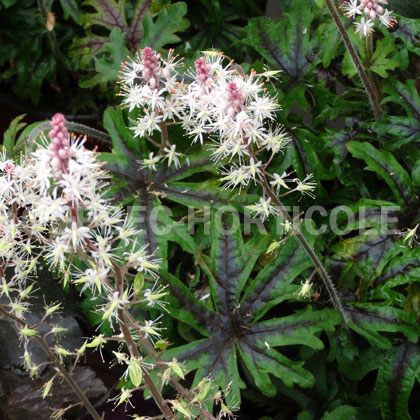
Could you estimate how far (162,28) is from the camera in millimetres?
1572

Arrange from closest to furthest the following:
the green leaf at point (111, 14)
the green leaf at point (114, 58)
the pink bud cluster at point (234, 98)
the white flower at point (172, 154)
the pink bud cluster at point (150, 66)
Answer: the pink bud cluster at point (234, 98), the pink bud cluster at point (150, 66), the white flower at point (172, 154), the green leaf at point (114, 58), the green leaf at point (111, 14)

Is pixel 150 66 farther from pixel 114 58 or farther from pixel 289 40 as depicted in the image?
pixel 289 40

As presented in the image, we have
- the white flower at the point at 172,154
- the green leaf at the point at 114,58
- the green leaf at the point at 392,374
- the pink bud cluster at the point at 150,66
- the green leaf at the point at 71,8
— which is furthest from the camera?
the green leaf at the point at 71,8

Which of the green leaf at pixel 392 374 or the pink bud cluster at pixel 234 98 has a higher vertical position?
the pink bud cluster at pixel 234 98

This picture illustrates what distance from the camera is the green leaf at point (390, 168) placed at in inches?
53.7

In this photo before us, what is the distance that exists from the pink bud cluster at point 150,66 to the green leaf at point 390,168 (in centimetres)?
55

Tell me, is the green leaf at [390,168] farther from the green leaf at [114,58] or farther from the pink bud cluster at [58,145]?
the pink bud cluster at [58,145]

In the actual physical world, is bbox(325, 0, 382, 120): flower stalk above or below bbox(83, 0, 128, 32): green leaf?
below

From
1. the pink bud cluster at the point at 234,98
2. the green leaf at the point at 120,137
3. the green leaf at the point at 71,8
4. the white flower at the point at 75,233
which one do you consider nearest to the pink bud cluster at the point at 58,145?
the white flower at the point at 75,233

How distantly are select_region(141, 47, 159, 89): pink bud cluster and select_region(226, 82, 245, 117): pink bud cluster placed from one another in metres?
0.17

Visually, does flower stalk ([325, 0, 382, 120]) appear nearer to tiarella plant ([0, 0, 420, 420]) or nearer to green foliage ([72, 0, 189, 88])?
tiarella plant ([0, 0, 420, 420])

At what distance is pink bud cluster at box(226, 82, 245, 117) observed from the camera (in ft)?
2.86

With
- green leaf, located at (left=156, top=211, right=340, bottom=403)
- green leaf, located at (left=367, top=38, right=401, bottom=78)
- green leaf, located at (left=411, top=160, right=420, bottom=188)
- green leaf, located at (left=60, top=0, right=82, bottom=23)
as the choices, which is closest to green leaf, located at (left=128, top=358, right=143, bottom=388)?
green leaf, located at (left=156, top=211, right=340, bottom=403)

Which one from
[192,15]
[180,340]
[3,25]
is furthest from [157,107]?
[3,25]
